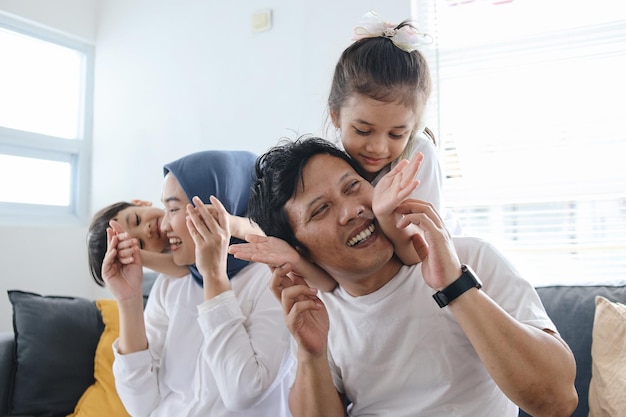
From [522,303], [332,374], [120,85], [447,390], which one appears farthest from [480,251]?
[120,85]

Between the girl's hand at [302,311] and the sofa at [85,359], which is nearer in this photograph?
the girl's hand at [302,311]

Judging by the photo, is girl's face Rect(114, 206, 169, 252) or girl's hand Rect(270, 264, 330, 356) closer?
girl's hand Rect(270, 264, 330, 356)

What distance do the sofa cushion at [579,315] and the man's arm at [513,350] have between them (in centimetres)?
65

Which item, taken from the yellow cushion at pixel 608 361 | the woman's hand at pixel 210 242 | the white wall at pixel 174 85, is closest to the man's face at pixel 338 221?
the woman's hand at pixel 210 242

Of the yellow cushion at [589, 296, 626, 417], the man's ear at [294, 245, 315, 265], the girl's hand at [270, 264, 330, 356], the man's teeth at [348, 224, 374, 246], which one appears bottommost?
the yellow cushion at [589, 296, 626, 417]

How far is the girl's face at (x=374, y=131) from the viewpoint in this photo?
155 centimetres

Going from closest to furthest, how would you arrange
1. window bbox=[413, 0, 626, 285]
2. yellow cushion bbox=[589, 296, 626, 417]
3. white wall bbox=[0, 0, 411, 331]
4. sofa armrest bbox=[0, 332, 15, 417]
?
yellow cushion bbox=[589, 296, 626, 417], sofa armrest bbox=[0, 332, 15, 417], window bbox=[413, 0, 626, 285], white wall bbox=[0, 0, 411, 331]

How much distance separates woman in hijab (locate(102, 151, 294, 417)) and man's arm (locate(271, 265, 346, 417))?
0.24 m

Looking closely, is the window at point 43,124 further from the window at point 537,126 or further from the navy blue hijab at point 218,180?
the window at point 537,126

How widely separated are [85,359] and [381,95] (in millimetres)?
1629

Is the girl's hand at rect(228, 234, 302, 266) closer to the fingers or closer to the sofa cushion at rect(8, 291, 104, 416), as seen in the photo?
the fingers

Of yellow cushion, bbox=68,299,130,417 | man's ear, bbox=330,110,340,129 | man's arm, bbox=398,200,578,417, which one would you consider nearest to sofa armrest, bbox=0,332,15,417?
yellow cushion, bbox=68,299,130,417

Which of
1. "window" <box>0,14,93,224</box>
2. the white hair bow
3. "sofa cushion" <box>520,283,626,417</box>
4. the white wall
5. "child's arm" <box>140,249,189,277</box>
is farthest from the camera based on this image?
"window" <box>0,14,93,224</box>

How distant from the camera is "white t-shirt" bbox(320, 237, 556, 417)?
1.28 m
